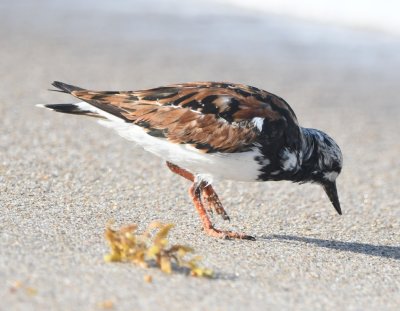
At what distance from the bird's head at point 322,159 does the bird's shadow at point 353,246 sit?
433 mm

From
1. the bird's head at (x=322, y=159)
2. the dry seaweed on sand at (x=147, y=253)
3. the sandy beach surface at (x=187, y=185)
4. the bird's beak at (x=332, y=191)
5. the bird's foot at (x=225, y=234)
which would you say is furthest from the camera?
the bird's beak at (x=332, y=191)

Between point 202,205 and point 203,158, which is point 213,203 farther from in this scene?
point 203,158

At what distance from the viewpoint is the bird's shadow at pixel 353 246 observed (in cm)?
511

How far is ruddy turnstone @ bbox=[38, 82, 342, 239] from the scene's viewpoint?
484 centimetres

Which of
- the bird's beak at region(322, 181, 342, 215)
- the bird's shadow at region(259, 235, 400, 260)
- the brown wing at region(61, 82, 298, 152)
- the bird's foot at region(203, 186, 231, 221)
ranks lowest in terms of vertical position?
the bird's shadow at region(259, 235, 400, 260)

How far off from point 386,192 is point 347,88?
12.6 ft

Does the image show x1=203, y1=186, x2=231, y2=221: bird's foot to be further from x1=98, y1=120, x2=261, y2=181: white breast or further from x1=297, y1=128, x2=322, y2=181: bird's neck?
x1=297, y1=128, x2=322, y2=181: bird's neck

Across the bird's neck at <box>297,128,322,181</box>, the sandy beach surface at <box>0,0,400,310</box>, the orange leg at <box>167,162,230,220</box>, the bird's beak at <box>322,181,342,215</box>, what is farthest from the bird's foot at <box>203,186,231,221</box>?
the bird's beak at <box>322,181,342,215</box>

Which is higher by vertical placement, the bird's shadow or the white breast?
the white breast

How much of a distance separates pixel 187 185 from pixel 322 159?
137cm

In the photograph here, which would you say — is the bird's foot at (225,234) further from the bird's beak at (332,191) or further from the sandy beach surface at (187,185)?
the bird's beak at (332,191)

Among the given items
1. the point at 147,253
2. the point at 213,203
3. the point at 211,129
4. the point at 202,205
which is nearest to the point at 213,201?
the point at 213,203

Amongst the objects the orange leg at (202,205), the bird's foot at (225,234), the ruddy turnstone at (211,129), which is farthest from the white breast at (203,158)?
the bird's foot at (225,234)

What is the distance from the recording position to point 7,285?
11.2 ft
